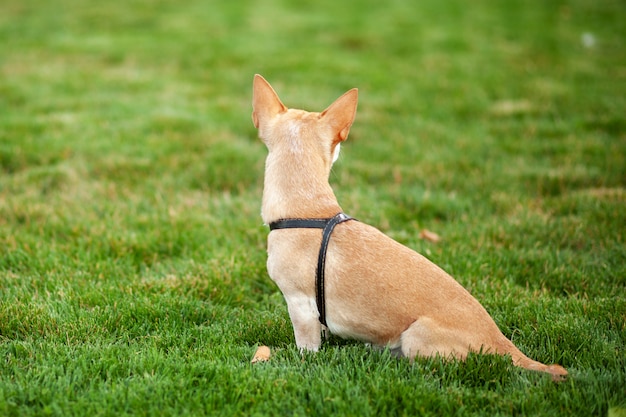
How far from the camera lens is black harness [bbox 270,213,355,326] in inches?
135

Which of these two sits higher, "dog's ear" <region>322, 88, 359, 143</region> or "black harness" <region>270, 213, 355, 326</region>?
"dog's ear" <region>322, 88, 359, 143</region>

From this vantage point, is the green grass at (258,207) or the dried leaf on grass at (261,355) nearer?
the green grass at (258,207)

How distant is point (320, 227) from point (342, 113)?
706 mm

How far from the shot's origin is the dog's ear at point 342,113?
3.65 metres

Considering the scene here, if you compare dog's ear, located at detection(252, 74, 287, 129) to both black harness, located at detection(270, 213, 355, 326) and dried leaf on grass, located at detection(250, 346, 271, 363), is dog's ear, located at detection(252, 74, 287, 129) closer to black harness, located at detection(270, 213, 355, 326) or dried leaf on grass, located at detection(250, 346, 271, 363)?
black harness, located at detection(270, 213, 355, 326)

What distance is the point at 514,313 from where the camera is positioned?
4062 mm

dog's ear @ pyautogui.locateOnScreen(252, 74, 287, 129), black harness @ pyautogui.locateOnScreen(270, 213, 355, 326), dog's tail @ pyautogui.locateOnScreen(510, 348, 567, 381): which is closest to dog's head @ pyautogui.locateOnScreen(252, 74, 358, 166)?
dog's ear @ pyautogui.locateOnScreen(252, 74, 287, 129)

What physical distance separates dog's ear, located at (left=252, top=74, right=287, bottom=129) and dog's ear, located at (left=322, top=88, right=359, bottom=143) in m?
0.32

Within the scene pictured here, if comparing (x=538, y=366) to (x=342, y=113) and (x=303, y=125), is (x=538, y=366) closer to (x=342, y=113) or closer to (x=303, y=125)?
(x=342, y=113)

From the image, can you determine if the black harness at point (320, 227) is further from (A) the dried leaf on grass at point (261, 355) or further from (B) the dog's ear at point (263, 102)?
(B) the dog's ear at point (263, 102)

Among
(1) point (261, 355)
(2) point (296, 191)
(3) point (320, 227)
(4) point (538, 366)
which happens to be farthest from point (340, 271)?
(4) point (538, 366)

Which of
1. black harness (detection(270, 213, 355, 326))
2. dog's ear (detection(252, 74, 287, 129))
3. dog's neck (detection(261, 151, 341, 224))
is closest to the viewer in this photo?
black harness (detection(270, 213, 355, 326))

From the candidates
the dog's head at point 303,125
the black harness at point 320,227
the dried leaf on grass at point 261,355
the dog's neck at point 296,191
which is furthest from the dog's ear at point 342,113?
the dried leaf on grass at point 261,355

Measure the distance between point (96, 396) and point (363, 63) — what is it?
8830mm
